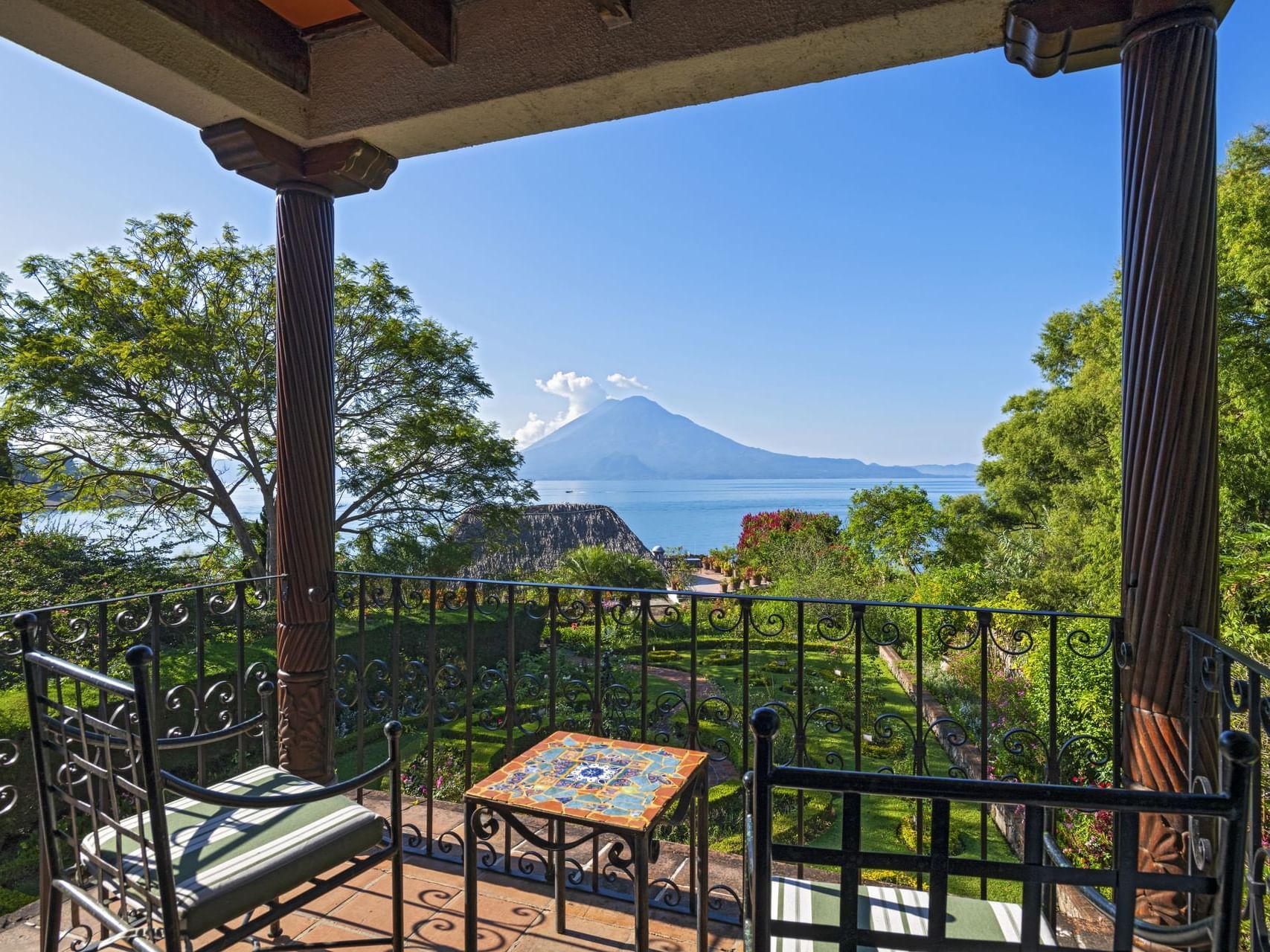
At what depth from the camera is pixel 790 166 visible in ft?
72.9

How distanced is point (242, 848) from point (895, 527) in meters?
14.5

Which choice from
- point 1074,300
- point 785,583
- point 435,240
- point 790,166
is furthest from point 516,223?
point 1074,300

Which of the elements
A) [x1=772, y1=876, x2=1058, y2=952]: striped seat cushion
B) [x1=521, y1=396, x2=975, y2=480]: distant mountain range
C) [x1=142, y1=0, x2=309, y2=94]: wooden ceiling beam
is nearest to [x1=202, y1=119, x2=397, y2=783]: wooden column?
[x1=142, y1=0, x2=309, y2=94]: wooden ceiling beam

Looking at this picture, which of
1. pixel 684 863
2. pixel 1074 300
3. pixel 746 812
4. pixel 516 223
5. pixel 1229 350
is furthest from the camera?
pixel 516 223

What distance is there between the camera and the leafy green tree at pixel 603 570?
43.6ft

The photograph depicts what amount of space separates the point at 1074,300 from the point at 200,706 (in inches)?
811

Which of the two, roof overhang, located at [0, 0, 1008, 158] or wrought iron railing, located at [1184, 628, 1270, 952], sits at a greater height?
roof overhang, located at [0, 0, 1008, 158]

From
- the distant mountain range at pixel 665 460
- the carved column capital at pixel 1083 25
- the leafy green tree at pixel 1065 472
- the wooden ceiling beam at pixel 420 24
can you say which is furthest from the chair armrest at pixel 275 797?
the distant mountain range at pixel 665 460

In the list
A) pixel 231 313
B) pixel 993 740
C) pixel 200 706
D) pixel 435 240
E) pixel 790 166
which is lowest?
pixel 993 740

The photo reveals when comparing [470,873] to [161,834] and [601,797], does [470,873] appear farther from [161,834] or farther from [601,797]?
[161,834]

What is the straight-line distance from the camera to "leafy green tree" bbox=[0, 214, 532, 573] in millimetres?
9367

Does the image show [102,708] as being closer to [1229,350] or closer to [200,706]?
[200,706]

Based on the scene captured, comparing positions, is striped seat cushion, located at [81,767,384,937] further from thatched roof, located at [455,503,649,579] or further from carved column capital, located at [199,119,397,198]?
thatched roof, located at [455,503,649,579]

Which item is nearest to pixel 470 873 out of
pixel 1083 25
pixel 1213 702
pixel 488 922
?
pixel 488 922
